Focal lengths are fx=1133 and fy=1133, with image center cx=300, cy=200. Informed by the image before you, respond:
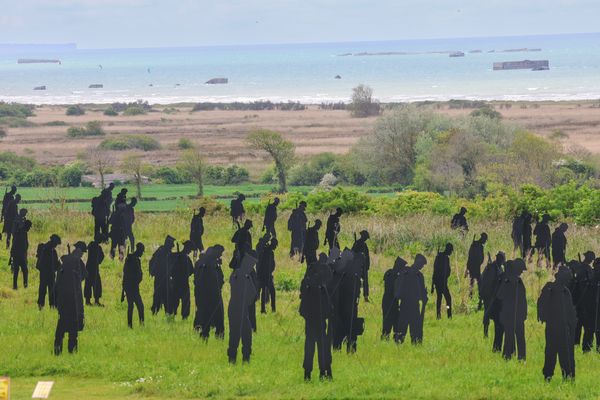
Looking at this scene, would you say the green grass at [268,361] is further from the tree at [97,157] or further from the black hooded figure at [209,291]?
the tree at [97,157]

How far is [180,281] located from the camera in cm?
2122

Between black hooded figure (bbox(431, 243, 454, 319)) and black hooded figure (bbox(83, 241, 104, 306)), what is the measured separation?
671 cm

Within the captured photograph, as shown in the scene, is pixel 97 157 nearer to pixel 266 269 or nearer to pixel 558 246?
pixel 558 246

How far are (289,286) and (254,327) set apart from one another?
5521mm

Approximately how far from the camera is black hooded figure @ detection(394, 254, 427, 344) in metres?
18.9

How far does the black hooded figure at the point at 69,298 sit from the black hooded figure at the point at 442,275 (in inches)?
265

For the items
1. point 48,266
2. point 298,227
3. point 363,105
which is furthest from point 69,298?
point 363,105

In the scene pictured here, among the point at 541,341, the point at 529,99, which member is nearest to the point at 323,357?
the point at 541,341

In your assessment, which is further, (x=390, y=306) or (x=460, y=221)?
(x=460, y=221)

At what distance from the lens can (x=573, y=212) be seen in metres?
35.2

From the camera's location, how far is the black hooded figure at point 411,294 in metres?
18.9

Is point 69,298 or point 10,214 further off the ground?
point 10,214

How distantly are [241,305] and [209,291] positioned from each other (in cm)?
201

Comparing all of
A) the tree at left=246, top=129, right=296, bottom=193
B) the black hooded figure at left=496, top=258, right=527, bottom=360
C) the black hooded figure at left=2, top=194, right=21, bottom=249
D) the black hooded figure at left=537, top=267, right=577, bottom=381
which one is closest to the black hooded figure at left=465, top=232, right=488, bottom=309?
the black hooded figure at left=496, top=258, right=527, bottom=360
